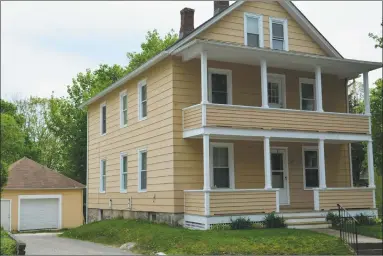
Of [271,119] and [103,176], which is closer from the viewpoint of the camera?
Answer: [271,119]

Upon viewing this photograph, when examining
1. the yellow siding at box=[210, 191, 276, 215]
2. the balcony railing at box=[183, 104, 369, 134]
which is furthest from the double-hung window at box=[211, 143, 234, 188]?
the yellow siding at box=[210, 191, 276, 215]

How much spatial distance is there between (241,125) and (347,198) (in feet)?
16.3

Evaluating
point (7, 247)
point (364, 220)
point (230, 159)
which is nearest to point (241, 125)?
point (230, 159)

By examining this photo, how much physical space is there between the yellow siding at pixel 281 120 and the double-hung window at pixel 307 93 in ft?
6.50

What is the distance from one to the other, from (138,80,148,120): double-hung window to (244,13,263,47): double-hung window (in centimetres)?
456

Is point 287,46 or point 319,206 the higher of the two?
point 287,46

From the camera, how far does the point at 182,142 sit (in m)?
18.2

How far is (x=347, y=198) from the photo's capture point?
18797 millimetres

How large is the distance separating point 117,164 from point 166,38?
20364mm

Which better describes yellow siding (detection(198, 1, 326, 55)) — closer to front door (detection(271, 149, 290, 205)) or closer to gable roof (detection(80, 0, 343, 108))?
gable roof (detection(80, 0, 343, 108))

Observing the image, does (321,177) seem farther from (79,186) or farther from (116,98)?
(79,186)

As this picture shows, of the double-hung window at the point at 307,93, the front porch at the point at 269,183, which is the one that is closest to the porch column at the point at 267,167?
the front porch at the point at 269,183

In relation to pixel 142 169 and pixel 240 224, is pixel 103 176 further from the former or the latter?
pixel 240 224

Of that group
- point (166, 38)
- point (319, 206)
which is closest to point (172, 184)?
point (319, 206)
